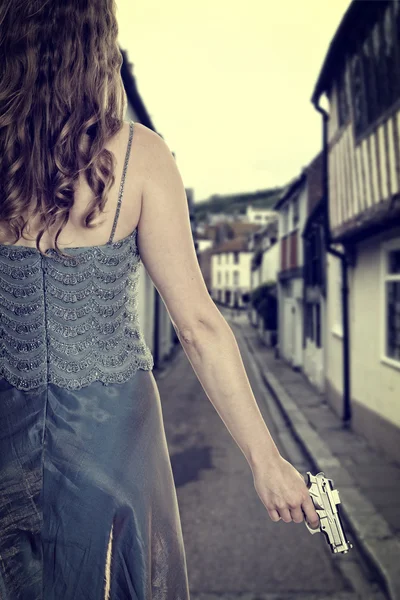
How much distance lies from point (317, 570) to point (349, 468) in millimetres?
2654

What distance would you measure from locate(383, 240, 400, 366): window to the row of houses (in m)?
0.01

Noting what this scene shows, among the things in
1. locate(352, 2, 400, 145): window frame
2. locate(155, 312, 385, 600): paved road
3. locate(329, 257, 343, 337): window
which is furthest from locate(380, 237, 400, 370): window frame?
locate(329, 257, 343, 337): window

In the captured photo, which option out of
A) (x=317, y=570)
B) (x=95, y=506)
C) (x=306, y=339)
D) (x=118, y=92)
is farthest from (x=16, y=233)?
(x=306, y=339)

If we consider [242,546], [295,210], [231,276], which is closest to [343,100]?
[242,546]

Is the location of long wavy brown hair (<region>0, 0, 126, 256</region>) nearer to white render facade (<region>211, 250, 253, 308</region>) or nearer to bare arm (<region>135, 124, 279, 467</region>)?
bare arm (<region>135, 124, 279, 467</region>)

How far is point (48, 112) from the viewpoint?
103cm

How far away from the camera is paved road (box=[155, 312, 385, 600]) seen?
420 centimetres

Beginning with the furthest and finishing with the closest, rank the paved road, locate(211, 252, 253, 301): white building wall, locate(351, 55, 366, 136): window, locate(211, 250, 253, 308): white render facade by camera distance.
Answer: locate(211, 250, 253, 308): white render facade
locate(211, 252, 253, 301): white building wall
locate(351, 55, 366, 136): window
the paved road

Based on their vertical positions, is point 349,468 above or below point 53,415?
below

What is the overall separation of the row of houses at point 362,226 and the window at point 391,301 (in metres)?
0.01

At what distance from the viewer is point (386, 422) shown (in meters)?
7.41

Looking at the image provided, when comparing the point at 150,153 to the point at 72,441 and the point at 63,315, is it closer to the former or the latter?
the point at 63,315

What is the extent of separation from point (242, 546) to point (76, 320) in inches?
176

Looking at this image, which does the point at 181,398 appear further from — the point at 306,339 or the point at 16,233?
the point at 16,233
